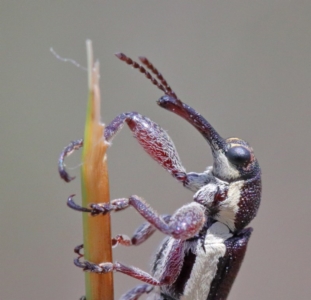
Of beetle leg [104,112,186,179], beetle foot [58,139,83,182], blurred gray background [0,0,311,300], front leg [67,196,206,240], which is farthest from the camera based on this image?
blurred gray background [0,0,311,300]

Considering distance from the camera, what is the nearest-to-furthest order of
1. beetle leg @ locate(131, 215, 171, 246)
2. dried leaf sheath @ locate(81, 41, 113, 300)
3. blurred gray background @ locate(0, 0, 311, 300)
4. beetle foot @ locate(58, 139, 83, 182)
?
dried leaf sheath @ locate(81, 41, 113, 300) < beetle foot @ locate(58, 139, 83, 182) < beetle leg @ locate(131, 215, 171, 246) < blurred gray background @ locate(0, 0, 311, 300)

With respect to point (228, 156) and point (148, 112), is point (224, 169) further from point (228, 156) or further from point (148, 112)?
point (148, 112)

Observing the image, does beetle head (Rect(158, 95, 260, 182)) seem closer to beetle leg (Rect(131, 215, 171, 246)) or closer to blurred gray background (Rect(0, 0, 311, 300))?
beetle leg (Rect(131, 215, 171, 246))

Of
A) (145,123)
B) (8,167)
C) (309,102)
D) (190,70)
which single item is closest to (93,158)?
(145,123)

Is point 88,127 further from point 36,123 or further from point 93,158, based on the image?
point 36,123

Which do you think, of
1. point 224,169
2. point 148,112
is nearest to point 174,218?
point 224,169

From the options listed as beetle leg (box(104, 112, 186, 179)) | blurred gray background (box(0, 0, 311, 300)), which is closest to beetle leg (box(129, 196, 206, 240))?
beetle leg (box(104, 112, 186, 179))

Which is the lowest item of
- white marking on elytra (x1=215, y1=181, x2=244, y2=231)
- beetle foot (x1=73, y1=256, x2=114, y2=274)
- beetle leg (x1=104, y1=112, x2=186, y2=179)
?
beetle foot (x1=73, y1=256, x2=114, y2=274)
